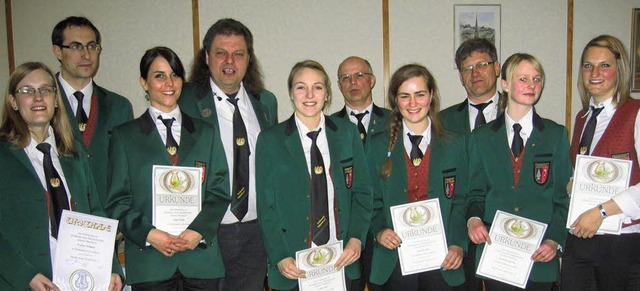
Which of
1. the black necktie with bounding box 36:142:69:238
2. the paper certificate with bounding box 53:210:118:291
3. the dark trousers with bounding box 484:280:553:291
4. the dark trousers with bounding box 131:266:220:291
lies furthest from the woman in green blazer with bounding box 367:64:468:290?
the black necktie with bounding box 36:142:69:238

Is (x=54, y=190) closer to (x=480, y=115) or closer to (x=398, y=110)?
(x=398, y=110)

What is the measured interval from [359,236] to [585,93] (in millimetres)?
1853

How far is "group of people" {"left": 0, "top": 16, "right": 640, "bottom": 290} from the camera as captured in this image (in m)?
2.47

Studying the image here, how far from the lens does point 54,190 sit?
2.46m

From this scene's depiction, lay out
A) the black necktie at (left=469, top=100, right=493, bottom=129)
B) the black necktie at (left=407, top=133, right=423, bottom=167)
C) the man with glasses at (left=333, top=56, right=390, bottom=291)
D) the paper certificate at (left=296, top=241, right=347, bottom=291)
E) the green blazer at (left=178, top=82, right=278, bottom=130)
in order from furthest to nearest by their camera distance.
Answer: the man with glasses at (left=333, top=56, right=390, bottom=291) < the black necktie at (left=469, top=100, right=493, bottom=129) < the green blazer at (left=178, top=82, right=278, bottom=130) < the black necktie at (left=407, top=133, right=423, bottom=167) < the paper certificate at (left=296, top=241, right=347, bottom=291)

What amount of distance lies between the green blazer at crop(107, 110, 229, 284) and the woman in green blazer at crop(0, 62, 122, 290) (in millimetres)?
197

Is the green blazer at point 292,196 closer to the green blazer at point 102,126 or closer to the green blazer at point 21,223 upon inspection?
the green blazer at point 21,223

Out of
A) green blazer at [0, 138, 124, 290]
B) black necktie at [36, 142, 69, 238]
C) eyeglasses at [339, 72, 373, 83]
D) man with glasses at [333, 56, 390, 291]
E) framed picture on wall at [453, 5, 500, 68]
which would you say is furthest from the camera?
framed picture on wall at [453, 5, 500, 68]

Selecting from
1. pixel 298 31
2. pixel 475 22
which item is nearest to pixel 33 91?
pixel 298 31

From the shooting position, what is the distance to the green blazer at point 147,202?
97.2 inches

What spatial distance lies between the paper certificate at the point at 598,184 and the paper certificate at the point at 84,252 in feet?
8.63

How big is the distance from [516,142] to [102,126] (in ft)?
9.33

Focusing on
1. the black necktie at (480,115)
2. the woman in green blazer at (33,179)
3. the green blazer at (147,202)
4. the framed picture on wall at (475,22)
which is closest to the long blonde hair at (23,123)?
the woman in green blazer at (33,179)

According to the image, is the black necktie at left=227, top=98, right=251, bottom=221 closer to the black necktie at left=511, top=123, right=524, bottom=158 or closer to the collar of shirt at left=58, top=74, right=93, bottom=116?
the collar of shirt at left=58, top=74, right=93, bottom=116
